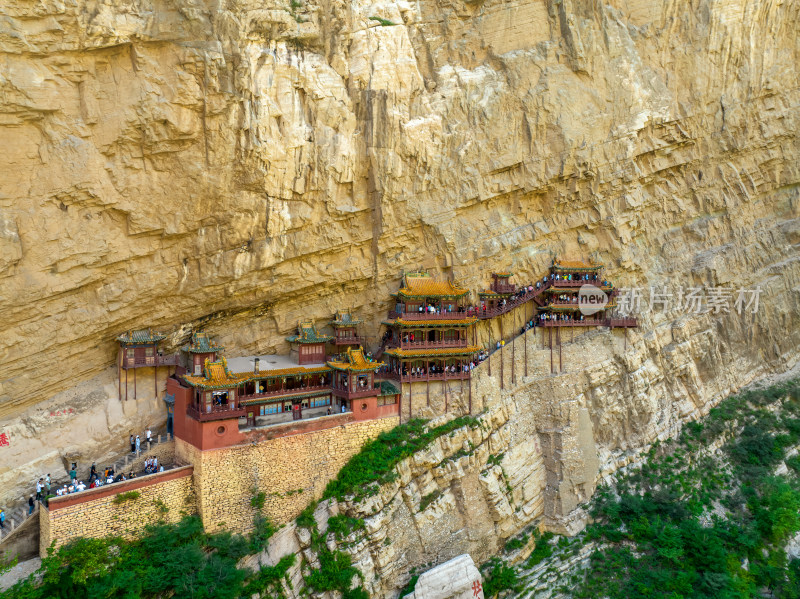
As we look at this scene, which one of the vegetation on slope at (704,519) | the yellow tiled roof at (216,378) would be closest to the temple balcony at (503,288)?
the vegetation on slope at (704,519)

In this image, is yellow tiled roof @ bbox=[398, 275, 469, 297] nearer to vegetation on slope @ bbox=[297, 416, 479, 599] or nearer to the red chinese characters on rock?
vegetation on slope @ bbox=[297, 416, 479, 599]

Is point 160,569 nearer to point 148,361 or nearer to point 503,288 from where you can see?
point 148,361

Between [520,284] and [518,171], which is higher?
[518,171]

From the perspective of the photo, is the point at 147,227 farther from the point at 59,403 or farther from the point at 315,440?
the point at 315,440

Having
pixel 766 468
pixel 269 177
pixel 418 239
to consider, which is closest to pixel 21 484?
pixel 269 177

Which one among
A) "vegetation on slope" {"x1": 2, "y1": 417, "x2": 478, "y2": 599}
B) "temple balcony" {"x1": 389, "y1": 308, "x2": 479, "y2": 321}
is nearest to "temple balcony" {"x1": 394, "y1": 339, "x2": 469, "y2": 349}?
"temple balcony" {"x1": 389, "y1": 308, "x2": 479, "y2": 321}

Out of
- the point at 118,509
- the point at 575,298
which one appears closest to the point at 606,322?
the point at 575,298

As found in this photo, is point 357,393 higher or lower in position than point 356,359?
lower
